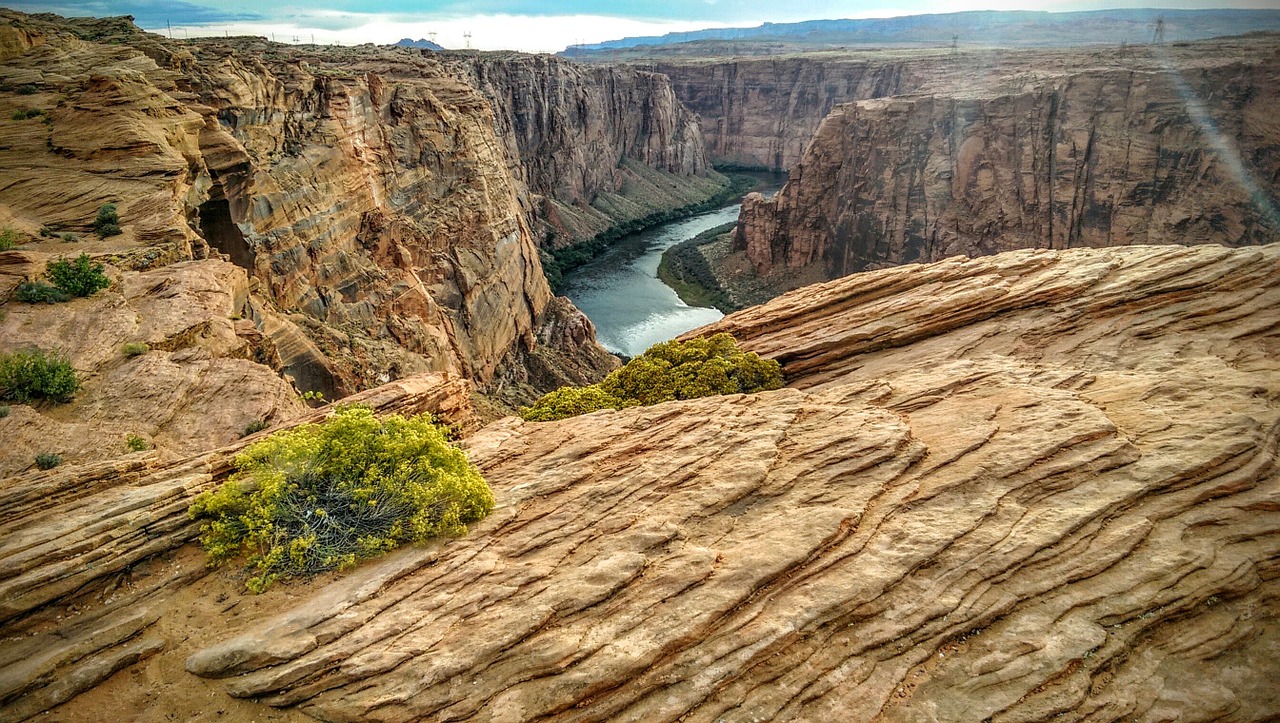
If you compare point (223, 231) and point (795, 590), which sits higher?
point (223, 231)

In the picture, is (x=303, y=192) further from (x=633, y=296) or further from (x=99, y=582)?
(x=633, y=296)

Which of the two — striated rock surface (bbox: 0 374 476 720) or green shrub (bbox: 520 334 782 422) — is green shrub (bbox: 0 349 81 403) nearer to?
striated rock surface (bbox: 0 374 476 720)

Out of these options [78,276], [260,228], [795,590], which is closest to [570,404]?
[795,590]

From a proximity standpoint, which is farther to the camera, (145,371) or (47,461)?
(145,371)

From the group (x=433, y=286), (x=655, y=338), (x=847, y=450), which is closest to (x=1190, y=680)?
(x=847, y=450)

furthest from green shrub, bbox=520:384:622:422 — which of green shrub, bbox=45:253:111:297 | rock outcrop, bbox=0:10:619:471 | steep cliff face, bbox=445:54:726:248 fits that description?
steep cliff face, bbox=445:54:726:248

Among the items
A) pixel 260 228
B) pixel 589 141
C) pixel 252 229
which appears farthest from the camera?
pixel 589 141

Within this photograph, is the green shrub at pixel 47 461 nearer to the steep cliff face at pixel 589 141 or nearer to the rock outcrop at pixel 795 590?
the rock outcrop at pixel 795 590
